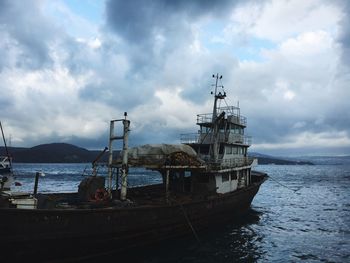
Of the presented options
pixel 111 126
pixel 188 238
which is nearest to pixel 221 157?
pixel 188 238

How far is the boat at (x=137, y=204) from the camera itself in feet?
52.2

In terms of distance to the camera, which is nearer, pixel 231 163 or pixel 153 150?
pixel 153 150

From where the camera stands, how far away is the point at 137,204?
858 inches

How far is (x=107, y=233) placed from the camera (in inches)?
712

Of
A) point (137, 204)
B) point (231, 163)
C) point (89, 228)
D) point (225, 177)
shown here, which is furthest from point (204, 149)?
point (89, 228)

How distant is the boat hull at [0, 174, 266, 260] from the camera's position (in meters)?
15.4

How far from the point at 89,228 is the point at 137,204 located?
491 centimetres

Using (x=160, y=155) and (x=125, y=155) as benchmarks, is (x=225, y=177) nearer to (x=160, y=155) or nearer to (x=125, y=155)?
(x=160, y=155)

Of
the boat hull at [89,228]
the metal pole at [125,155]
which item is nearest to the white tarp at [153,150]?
the metal pole at [125,155]

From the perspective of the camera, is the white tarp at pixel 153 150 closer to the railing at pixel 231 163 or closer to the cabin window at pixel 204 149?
the railing at pixel 231 163

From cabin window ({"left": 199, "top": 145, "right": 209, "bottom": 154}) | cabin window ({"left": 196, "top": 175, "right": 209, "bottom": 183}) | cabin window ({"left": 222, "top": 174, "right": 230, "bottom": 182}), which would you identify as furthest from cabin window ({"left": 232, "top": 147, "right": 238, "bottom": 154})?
cabin window ({"left": 196, "top": 175, "right": 209, "bottom": 183})

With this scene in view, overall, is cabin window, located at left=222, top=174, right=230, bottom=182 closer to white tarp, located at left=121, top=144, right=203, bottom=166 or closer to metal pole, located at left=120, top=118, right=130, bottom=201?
white tarp, located at left=121, top=144, right=203, bottom=166

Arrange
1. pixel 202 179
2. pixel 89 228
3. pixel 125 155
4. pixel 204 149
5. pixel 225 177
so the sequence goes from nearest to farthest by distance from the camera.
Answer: pixel 89 228 → pixel 125 155 → pixel 202 179 → pixel 225 177 → pixel 204 149

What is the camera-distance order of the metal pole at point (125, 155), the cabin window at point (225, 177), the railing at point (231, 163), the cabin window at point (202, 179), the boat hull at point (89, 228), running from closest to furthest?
the boat hull at point (89, 228), the metal pole at point (125, 155), the railing at point (231, 163), the cabin window at point (202, 179), the cabin window at point (225, 177)
